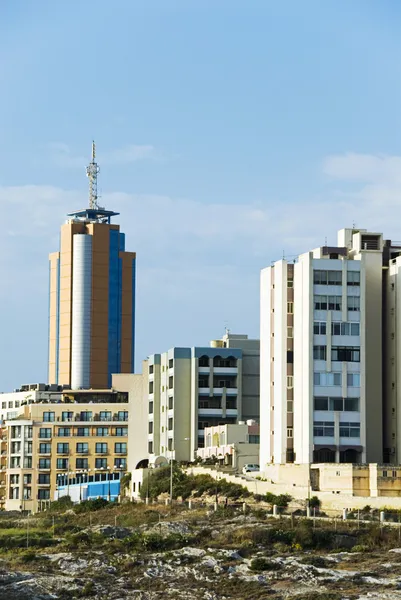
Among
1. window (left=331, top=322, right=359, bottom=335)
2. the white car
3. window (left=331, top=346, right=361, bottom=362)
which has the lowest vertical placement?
the white car

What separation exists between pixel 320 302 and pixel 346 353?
527 cm

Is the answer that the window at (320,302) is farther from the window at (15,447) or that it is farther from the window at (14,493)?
A: the window at (14,493)

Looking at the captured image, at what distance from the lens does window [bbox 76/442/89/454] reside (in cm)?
19150

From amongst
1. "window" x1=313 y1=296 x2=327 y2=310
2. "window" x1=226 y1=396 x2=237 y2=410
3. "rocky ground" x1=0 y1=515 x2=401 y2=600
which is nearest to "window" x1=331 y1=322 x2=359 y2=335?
"window" x1=313 y1=296 x2=327 y2=310

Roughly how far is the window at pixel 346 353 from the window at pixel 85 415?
2500 inches

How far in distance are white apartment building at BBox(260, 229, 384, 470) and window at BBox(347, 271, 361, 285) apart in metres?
0.09

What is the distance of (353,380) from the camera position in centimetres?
13675

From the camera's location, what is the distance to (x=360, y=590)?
91.1 metres

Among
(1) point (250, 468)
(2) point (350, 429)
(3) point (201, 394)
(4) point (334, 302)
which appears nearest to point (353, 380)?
(2) point (350, 429)

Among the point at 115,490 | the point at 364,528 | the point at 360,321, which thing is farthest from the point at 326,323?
the point at 115,490

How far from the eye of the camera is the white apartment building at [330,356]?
136500 mm

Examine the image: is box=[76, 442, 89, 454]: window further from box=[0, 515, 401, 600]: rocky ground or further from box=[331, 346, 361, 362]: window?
box=[0, 515, 401, 600]: rocky ground

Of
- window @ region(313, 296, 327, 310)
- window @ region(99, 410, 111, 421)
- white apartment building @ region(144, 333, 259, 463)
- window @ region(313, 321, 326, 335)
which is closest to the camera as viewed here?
window @ region(313, 321, 326, 335)

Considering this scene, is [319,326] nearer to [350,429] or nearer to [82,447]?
[350,429]
